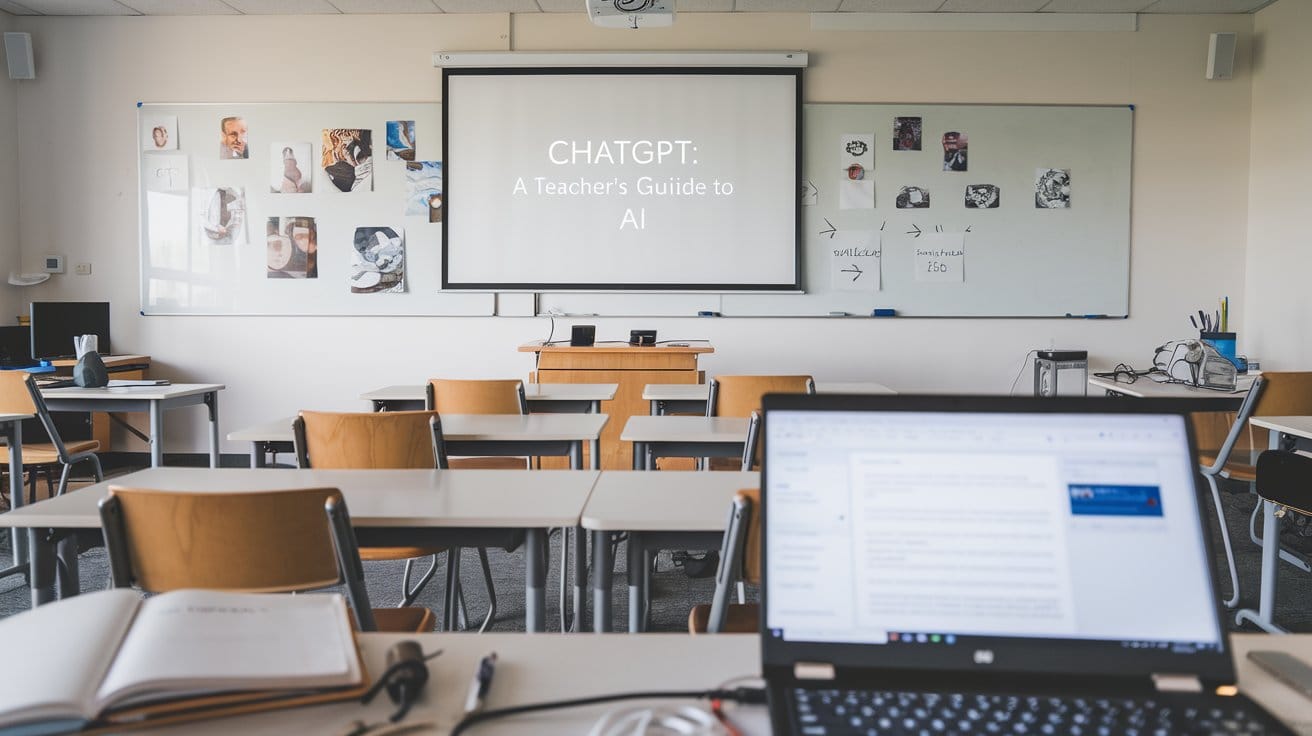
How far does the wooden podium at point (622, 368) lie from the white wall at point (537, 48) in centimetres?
79

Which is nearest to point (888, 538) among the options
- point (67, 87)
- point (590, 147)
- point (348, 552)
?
point (348, 552)

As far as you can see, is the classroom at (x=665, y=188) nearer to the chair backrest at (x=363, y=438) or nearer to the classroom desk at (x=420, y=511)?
the chair backrest at (x=363, y=438)

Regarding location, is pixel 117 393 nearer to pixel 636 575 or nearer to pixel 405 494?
pixel 405 494

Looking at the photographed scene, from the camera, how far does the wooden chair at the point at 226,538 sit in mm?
1346

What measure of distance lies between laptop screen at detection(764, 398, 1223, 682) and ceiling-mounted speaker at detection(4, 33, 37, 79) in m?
6.44

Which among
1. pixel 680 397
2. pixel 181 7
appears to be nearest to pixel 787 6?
pixel 680 397

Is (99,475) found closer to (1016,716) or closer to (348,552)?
(348,552)

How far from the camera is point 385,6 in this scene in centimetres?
520

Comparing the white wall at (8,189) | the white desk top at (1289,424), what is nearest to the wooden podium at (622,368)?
the white desk top at (1289,424)

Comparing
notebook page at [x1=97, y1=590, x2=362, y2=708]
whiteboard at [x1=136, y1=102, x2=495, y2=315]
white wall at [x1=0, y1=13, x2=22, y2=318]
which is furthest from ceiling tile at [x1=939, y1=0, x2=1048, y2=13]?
white wall at [x1=0, y1=13, x2=22, y2=318]

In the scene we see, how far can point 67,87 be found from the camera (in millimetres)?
5395

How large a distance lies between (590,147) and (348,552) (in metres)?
4.29

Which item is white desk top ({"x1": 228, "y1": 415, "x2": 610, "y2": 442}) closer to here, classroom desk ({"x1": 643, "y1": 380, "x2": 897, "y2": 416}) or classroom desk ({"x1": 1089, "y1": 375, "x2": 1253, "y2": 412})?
classroom desk ({"x1": 643, "y1": 380, "x2": 897, "y2": 416})

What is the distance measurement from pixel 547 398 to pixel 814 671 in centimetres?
277
